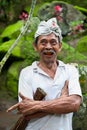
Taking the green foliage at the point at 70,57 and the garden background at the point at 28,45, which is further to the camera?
the green foliage at the point at 70,57

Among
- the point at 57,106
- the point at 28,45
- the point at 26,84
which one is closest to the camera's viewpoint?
the point at 57,106

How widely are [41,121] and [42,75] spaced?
33 centimetres

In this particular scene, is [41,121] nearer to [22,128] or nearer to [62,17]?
[22,128]

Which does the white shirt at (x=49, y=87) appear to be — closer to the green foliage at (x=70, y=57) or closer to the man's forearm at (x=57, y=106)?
the man's forearm at (x=57, y=106)

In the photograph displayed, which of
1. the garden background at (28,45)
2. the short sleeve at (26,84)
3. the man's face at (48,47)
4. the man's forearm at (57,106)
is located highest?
the man's face at (48,47)

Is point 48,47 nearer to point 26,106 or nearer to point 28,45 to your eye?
point 26,106

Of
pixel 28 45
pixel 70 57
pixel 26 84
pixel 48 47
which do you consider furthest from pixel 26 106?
pixel 28 45

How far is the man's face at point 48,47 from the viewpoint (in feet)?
8.96

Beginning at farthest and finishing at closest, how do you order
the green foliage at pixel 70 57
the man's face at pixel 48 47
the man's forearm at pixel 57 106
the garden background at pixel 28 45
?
the green foliage at pixel 70 57, the garden background at pixel 28 45, the man's face at pixel 48 47, the man's forearm at pixel 57 106

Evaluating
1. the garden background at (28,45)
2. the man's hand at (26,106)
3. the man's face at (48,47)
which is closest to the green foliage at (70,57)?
the garden background at (28,45)

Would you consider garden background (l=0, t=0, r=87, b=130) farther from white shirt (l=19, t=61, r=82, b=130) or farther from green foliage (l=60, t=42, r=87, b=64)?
white shirt (l=19, t=61, r=82, b=130)

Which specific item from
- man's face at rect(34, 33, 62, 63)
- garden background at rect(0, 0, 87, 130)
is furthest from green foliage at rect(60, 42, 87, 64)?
man's face at rect(34, 33, 62, 63)

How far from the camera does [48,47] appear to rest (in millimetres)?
2732

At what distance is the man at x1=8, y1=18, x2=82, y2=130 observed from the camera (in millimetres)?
2598
